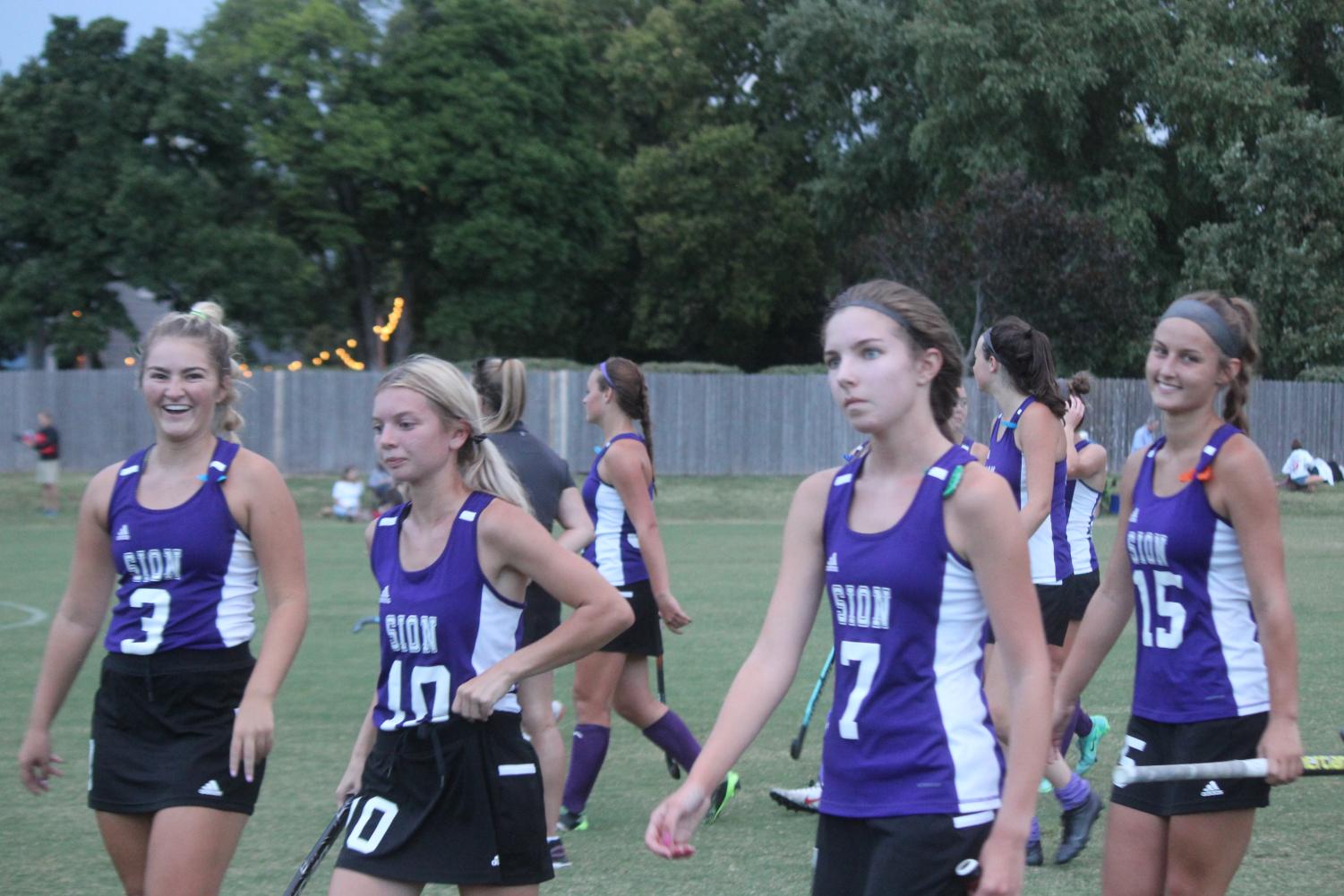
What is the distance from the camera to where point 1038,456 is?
6551 millimetres

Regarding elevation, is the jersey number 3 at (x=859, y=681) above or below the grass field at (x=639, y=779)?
above

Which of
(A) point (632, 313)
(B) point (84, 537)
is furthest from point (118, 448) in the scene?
(B) point (84, 537)

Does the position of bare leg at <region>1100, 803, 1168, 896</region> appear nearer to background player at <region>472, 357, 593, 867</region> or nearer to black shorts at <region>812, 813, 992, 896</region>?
black shorts at <region>812, 813, 992, 896</region>

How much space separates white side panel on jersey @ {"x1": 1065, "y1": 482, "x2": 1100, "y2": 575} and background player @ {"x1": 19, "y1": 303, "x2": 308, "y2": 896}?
4.11 meters

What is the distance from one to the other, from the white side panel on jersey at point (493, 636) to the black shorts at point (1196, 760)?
1714 millimetres

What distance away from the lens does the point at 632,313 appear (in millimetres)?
54719

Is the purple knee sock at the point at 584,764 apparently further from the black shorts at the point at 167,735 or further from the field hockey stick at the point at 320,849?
the field hockey stick at the point at 320,849

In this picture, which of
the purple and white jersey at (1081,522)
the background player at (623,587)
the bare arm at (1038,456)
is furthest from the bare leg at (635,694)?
the purple and white jersey at (1081,522)

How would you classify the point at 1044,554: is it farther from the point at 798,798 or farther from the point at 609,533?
the point at 609,533

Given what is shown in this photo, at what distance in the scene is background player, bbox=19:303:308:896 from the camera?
4223 mm

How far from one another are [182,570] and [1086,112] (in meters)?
40.8

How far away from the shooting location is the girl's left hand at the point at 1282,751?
4.02 metres

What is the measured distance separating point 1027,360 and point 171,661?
12.5 ft

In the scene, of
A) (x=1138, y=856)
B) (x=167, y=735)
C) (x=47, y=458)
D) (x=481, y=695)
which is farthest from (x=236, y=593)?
(x=47, y=458)
